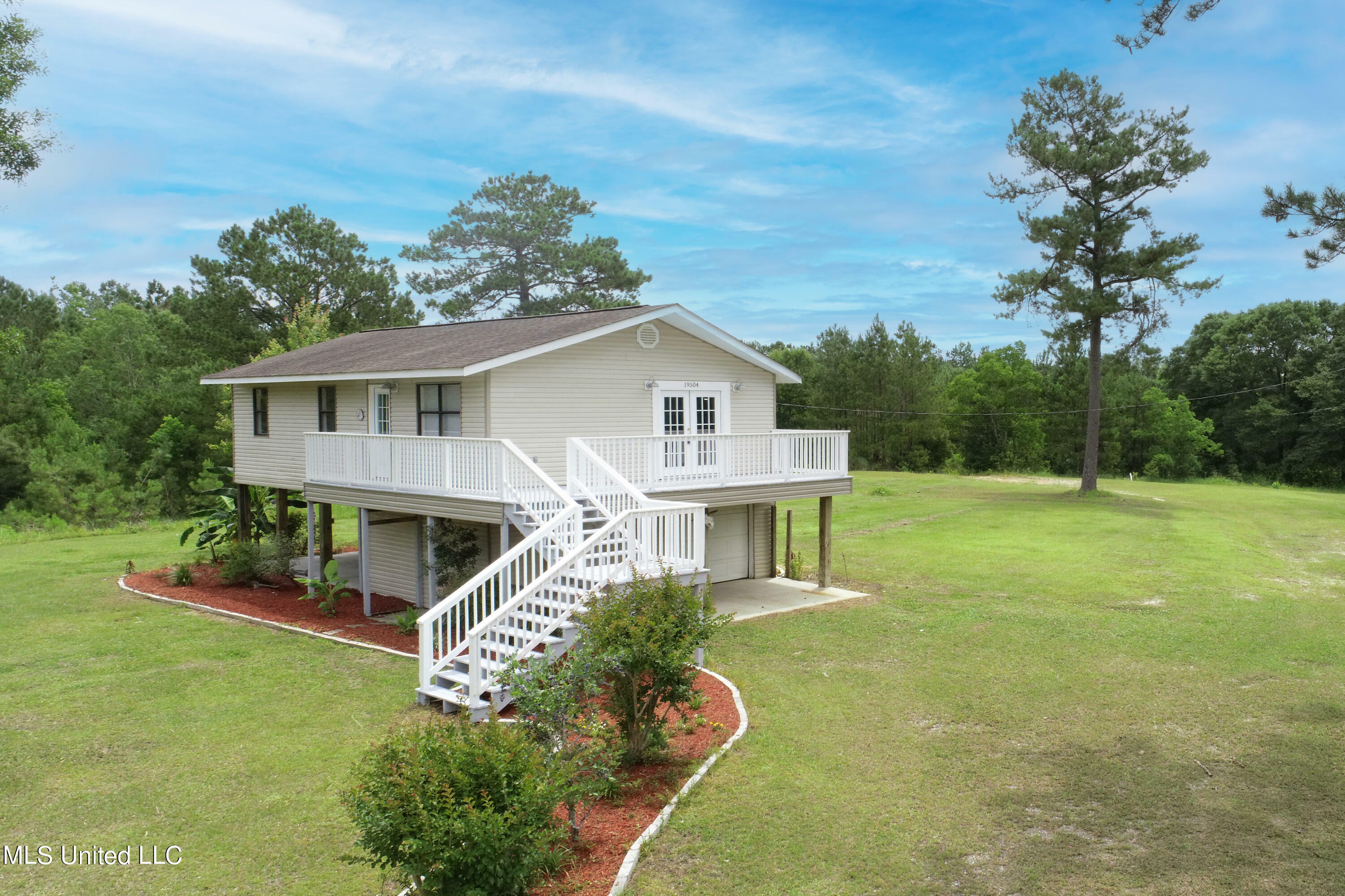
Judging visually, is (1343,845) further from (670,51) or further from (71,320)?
(71,320)

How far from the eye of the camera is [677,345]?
18516mm

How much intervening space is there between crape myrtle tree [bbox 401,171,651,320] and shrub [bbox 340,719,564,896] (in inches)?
1643

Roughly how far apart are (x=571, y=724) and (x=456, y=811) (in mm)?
2116

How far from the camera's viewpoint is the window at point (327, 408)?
19.2 metres

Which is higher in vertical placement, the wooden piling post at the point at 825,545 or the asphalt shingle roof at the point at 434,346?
the asphalt shingle roof at the point at 434,346

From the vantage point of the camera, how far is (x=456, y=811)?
5.58 m

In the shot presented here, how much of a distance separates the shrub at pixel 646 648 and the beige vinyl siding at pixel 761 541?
37.1ft

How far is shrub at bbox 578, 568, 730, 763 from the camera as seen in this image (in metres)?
8.33

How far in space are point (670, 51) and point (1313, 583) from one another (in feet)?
59.0

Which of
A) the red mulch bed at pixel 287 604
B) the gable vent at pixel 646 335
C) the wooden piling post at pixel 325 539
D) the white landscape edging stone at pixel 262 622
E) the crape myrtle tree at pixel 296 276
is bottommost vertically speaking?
the red mulch bed at pixel 287 604

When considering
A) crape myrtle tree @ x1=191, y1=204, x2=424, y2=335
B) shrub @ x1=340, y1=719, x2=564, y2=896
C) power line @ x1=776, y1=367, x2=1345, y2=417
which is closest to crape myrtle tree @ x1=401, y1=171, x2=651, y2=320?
crape myrtle tree @ x1=191, y1=204, x2=424, y2=335

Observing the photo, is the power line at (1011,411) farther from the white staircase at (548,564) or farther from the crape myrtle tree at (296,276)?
the white staircase at (548,564)

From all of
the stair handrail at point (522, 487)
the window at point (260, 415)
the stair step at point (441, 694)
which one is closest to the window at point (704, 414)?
the stair handrail at point (522, 487)

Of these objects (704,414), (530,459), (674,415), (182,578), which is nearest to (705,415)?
(704,414)
